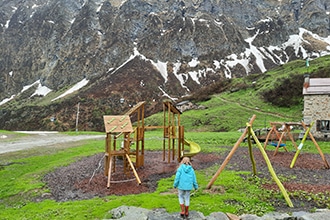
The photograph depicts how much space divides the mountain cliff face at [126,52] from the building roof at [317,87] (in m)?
75.6

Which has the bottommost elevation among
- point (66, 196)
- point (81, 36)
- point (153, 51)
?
point (66, 196)

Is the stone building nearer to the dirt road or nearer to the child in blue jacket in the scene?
the child in blue jacket

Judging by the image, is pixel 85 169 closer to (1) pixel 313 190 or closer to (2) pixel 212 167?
(2) pixel 212 167

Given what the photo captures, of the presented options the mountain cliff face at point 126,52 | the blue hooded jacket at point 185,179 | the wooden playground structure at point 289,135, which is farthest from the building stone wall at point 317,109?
the mountain cliff face at point 126,52

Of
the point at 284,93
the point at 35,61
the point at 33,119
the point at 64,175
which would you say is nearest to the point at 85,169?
the point at 64,175

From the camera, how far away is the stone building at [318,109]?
36812 mm

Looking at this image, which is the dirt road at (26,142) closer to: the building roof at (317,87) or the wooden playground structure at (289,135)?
the wooden playground structure at (289,135)

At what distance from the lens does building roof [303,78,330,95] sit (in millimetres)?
37438

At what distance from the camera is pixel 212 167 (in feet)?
66.0

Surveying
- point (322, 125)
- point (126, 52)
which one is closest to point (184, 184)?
point (322, 125)

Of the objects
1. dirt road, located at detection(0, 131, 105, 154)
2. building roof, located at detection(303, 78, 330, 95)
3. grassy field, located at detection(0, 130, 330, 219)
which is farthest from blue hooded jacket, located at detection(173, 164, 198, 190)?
building roof, located at detection(303, 78, 330, 95)

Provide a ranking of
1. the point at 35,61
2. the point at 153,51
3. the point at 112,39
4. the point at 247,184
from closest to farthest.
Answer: the point at 247,184 < the point at 153,51 < the point at 112,39 < the point at 35,61

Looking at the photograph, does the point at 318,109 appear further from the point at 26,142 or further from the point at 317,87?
the point at 26,142

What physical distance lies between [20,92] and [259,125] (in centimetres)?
15513
